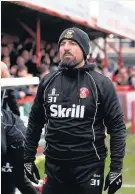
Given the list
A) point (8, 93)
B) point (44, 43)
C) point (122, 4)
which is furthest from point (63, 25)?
point (8, 93)

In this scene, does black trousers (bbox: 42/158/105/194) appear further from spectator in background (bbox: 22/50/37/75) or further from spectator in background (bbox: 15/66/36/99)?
spectator in background (bbox: 22/50/37/75)

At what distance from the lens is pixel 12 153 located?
4.95 metres

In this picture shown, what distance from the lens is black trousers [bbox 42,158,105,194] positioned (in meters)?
3.83

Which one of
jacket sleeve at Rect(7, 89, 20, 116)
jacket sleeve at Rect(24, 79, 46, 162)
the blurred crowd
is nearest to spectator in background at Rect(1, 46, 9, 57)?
the blurred crowd

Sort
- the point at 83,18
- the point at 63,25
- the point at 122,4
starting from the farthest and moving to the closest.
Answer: the point at 122,4
the point at 63,25
the point at 83,18

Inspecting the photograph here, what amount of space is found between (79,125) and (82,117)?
0.20ft

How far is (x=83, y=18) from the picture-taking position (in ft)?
46.9

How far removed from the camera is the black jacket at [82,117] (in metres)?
3.82

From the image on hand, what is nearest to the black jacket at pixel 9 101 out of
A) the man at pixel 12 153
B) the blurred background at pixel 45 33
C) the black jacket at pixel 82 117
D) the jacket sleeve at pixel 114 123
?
the man at pixel 12 153

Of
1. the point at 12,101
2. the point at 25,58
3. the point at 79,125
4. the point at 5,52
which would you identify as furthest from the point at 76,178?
the point at 25,58

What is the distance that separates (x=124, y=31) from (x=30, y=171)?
53.5 feet

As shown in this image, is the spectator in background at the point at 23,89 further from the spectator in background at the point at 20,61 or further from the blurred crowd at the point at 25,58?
the spectator in background at the point at 20,61

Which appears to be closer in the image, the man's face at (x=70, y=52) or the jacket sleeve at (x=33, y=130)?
the man's face at (x=70, y=52)

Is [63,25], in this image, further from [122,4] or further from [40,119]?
[40,119]
